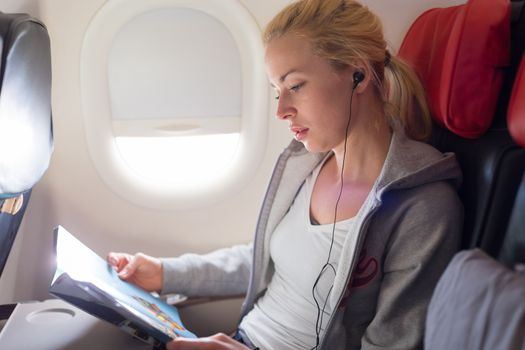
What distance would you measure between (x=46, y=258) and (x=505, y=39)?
1.44 meters

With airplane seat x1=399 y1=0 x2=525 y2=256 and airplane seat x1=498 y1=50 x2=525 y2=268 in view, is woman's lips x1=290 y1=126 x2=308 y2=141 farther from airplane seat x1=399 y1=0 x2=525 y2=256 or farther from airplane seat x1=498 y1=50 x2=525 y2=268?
airplane seat x1=498 y1=50 x2=525 y2=268

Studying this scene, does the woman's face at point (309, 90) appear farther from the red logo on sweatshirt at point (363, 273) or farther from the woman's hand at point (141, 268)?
the woman's hand at point (141, 268)

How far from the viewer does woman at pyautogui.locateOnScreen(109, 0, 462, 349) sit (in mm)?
1001

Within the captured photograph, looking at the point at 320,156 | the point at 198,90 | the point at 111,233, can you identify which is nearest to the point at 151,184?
the point at 111,233

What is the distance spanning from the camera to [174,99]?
1583 millimetres

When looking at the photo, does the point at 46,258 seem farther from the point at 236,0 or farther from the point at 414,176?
the point at 414,176

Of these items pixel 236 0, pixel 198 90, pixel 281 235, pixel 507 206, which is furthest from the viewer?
pixel 198 90

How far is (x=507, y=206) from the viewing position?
904 mm

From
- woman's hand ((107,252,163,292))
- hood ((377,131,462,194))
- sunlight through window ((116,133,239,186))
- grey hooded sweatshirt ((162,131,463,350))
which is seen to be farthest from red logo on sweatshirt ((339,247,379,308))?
sunlight through window ((116,133,239,186))

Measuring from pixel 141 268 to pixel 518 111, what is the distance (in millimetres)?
981

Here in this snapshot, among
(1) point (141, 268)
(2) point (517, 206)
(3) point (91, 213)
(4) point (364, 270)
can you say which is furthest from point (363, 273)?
(3) point (91, 213)

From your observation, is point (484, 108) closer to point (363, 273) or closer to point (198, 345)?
point (363, 273)

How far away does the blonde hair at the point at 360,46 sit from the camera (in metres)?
Result: 1.07

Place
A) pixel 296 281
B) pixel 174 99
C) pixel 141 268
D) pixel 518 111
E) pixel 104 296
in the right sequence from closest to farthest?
1. pixel 518 111
2. pixel 104 296
3. pixel 296 281
4. pixel 141 268
5. pixel 174 99
